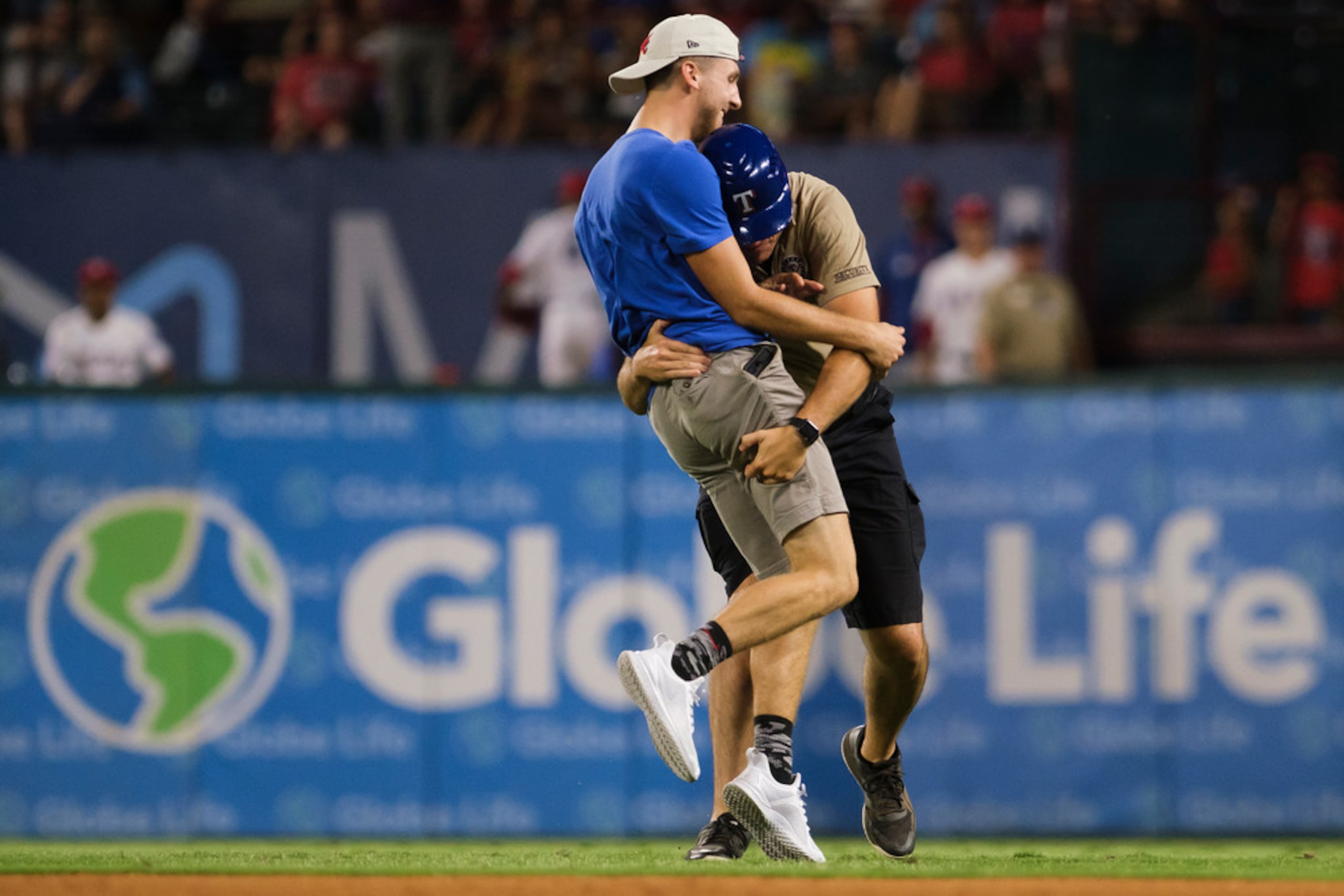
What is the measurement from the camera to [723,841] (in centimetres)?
609

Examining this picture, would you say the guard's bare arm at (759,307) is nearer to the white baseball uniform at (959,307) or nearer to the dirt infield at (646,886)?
the dirt infield at (646,886)

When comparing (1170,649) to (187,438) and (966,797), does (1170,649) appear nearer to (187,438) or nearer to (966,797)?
(966,797)

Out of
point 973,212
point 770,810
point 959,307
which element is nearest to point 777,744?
point 770,810

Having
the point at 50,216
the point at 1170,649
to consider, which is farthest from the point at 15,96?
the point at 1170,649

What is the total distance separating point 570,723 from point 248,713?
1.67 meters

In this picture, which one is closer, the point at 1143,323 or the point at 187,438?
the point at 187,438

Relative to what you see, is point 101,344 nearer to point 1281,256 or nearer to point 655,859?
point 655,859

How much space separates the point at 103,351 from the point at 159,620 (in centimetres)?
335

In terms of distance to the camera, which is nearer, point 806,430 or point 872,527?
point 806,430

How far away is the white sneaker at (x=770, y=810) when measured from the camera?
222 inches

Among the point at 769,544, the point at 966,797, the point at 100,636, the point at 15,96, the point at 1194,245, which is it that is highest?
the point at 15,96

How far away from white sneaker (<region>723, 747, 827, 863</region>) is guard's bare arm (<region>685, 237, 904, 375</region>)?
4.35 ft

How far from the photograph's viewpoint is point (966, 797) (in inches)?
366

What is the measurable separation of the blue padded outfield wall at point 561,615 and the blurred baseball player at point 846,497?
271 centimetres
